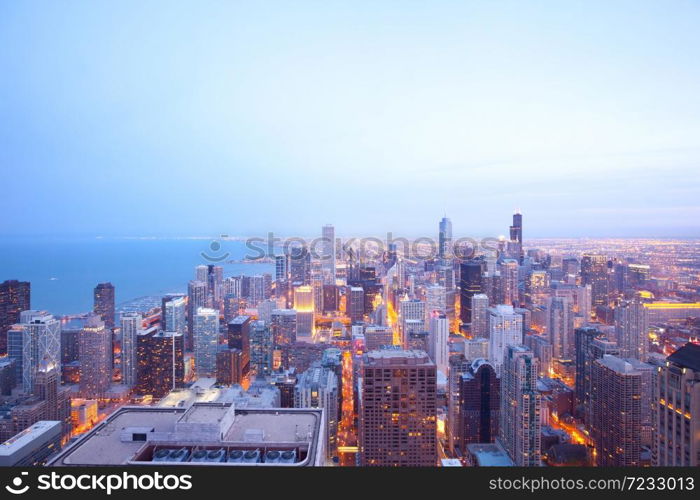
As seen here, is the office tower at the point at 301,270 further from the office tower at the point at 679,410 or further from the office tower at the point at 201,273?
the office tower at the point at 679,410

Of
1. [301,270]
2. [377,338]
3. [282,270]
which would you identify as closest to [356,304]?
[301,270]

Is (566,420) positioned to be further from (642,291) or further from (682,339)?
(682,339)

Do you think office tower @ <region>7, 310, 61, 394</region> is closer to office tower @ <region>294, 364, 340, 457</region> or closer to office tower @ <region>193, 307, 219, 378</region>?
office tower @ <region>193, 307, 219, 378</region>

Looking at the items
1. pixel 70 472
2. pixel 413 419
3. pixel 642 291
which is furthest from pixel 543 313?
pixel 70 472

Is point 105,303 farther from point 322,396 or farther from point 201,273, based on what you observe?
point 322,396

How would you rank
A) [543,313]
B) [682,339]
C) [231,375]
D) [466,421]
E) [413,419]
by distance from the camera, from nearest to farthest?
1. [682,339]
2. [413,419]
3. [466,421]
4. [231,375]
5. [543,313]

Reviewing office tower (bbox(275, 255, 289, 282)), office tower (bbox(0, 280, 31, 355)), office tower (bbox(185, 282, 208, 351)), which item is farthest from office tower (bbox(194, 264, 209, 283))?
office tower (bbox(0, 280, 31, 355))
